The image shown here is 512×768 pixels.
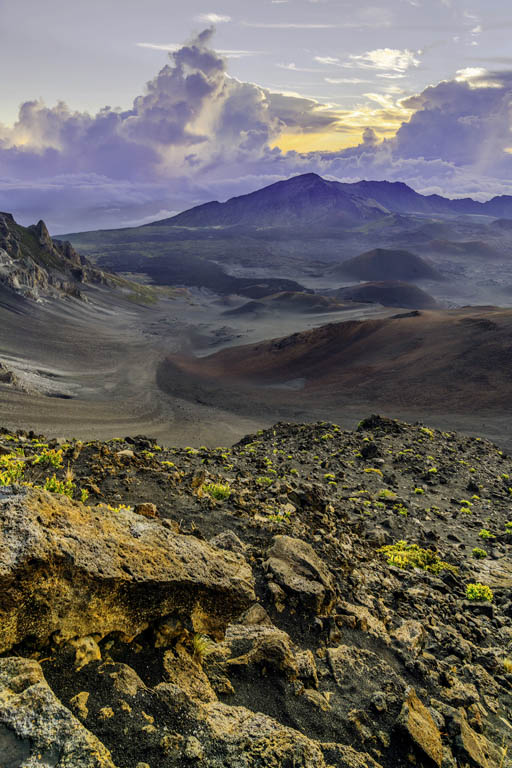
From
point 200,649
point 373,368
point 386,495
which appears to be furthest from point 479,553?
point 373,368

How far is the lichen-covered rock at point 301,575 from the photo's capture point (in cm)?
593

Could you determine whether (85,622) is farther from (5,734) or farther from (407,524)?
(407,524)

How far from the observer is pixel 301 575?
629 cm

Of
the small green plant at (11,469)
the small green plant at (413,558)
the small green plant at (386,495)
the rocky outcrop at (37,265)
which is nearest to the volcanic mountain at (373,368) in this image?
the small green plant at (386,495)

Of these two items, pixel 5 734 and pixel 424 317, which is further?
pixel 424 317

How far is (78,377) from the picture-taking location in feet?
185

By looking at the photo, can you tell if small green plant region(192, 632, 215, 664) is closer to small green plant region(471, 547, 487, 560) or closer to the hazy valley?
small green plant region(471, 547, 487, 560)

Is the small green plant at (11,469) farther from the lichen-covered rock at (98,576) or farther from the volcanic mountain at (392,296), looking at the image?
the volcanic mountain at (392,296)

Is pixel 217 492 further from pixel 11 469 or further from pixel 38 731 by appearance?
pixel 38 731

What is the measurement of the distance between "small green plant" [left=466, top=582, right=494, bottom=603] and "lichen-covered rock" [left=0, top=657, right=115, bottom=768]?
7624 millimetres

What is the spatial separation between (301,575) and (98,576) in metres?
3.46

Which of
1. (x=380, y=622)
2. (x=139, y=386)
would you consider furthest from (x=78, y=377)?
(x=380, y=622)

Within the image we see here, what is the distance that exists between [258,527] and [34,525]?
4.97m

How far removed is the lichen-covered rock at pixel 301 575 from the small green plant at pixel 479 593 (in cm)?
348
